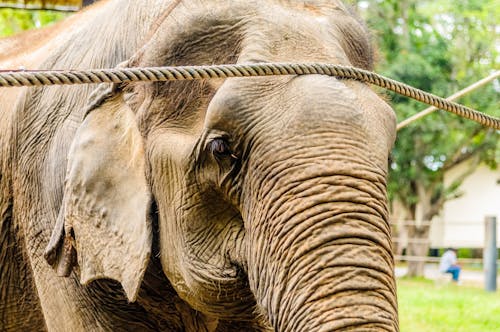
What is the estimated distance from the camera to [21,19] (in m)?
15.7

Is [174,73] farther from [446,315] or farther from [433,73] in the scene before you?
[433,73]

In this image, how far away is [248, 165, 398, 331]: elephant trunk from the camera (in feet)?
7.18

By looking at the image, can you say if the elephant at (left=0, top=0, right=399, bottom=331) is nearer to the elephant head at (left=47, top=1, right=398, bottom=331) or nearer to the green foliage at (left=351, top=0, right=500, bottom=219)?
the elephant head at (left=47, top=1, right=398, bottom=331)

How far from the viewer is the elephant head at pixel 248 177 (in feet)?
7.48

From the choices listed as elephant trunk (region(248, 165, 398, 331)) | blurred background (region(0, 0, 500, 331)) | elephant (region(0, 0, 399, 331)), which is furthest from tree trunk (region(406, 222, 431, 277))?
elephant trunk (region(248, 165, 398, 331))

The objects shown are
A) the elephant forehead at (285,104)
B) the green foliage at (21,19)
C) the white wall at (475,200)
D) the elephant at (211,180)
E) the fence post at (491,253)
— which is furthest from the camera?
the white wall at (475,200)

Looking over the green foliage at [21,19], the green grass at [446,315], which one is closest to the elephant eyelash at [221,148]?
the green grass at [446,315]

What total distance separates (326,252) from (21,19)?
14.4m

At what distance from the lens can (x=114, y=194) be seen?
293cm

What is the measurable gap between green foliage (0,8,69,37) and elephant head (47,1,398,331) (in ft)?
39.9

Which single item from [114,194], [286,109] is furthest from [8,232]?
[286,109]

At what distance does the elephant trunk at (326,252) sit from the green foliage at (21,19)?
1280 centimetres

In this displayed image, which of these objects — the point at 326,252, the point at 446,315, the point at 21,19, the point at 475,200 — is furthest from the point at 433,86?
the point at 326,252

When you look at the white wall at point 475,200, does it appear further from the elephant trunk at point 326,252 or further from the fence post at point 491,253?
the elephant trunk at point 326,252
